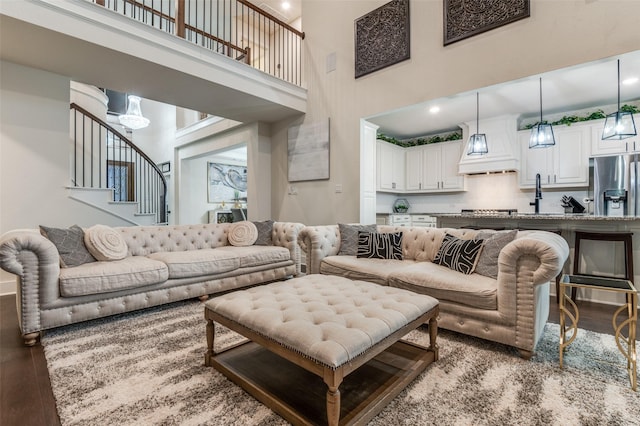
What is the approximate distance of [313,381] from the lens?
1.68m

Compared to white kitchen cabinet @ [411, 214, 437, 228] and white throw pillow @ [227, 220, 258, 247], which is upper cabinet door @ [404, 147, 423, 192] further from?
white throw pillow @ [227, 220, 258, 247]

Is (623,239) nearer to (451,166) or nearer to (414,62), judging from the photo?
(414,62)

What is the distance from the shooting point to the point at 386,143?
6504mm

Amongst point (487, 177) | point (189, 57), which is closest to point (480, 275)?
point (189, 57)

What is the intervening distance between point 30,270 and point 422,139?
6.87 metres

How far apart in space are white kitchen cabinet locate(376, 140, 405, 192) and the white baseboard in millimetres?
5681

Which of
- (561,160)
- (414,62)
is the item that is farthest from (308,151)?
(561,160)

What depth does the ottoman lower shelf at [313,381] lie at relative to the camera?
143 centimetres

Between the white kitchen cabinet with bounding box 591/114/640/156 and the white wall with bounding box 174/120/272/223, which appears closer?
the white kitchen cabinet with bounding box 591/114/640/156

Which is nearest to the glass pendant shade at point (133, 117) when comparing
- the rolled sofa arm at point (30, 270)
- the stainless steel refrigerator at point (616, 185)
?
the rolled sofa arm at point (30, 270)

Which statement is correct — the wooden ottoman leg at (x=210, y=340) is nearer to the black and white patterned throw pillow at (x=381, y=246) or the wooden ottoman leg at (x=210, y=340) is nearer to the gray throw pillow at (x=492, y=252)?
the black and white patterned throw pillow at (x=381, y=246)

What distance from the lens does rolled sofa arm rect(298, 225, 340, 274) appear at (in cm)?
338

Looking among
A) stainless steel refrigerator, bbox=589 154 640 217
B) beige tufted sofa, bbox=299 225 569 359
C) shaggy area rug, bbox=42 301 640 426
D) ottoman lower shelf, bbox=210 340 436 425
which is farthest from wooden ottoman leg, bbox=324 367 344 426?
stainless steel refrigerator, bbox=589 154 640 217

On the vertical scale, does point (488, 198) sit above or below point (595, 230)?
above
